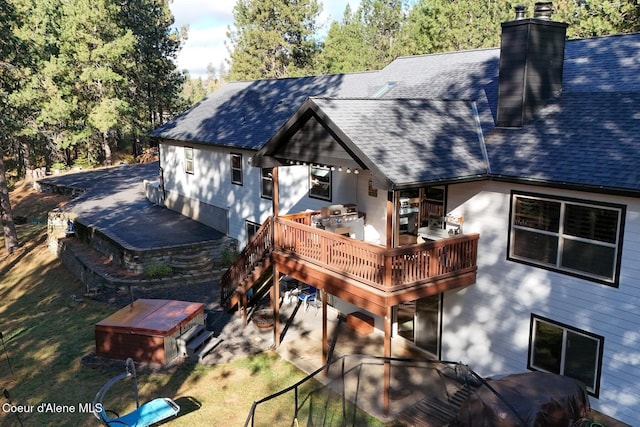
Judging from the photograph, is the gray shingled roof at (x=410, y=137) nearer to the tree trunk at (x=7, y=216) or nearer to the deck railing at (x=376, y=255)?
the deck railing at (x=376, y=255)

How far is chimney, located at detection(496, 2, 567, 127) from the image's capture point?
12305 millimetres

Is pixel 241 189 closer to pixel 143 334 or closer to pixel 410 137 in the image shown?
pixel 143 334

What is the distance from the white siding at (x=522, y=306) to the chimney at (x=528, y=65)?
85.0 inches

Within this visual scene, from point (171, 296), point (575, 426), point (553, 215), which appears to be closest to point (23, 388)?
point (171, 296)

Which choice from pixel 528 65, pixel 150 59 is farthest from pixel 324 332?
pixel 150 59

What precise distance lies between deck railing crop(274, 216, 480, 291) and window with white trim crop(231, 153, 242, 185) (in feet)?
29.9

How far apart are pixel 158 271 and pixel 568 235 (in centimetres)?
1486

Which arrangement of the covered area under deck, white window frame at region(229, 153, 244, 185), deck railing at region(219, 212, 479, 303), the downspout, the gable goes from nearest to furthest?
the covered area under deck, deck railing at region(219, 212, 479, 303), the gable, the downspout, white window frame at region(229, 153, 244, 185)

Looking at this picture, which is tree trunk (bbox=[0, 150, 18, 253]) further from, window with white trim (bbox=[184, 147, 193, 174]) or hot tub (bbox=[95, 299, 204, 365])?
hot tub (bbox=[95, 299, 204, 365])

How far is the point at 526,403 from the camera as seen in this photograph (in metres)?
8.34

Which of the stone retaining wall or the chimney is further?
the stone retaining wall

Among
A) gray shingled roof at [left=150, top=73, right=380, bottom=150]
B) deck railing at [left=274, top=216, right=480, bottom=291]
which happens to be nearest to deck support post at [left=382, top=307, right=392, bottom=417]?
deck railing at [left=274, top=216, right=480, bottom=291]

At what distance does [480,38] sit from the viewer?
39875mm

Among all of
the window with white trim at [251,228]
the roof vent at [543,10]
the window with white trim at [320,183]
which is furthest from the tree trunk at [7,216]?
the roof vent at [543,10]
